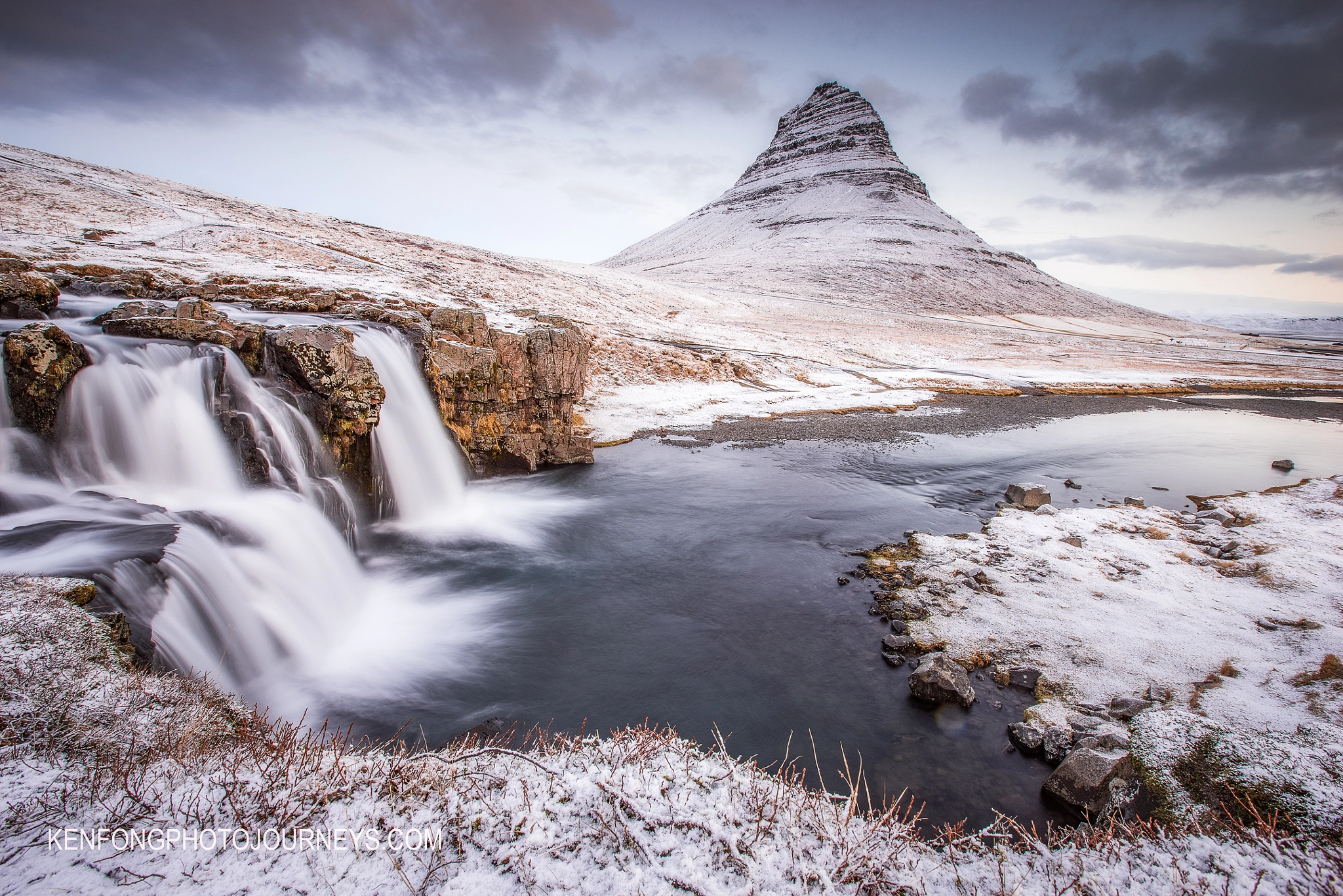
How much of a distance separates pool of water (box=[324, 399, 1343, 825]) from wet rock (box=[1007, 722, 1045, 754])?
11cm

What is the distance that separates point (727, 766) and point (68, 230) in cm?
3865

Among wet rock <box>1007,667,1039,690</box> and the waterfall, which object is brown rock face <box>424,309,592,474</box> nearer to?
the waterfall

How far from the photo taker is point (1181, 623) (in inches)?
295

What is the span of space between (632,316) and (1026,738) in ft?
137

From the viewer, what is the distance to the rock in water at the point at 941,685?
6.39 metres

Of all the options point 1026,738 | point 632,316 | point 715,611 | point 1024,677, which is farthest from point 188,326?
point 632,316

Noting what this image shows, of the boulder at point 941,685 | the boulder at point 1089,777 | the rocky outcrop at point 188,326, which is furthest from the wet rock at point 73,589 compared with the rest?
the boulder at point 1089,777

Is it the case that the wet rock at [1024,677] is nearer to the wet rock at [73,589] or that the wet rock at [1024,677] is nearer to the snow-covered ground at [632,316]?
the wet rock at [73,589]

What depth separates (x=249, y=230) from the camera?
3319cm

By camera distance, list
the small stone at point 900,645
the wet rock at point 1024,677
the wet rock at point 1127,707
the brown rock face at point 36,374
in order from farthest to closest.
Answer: the brown rock face at point 36,374, the small stone at point 900,645, the wet rock at point 1024,677, the wet rock at point 1127,707

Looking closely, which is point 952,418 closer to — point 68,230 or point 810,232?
point 68,230

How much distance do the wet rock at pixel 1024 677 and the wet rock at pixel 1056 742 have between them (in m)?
0.81

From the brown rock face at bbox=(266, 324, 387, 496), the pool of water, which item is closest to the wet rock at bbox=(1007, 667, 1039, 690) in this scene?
the pool of water

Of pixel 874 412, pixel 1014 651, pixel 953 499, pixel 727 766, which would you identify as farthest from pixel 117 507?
pixel 874 412
